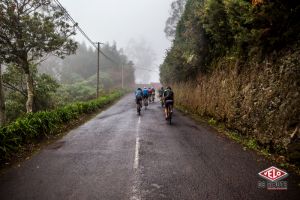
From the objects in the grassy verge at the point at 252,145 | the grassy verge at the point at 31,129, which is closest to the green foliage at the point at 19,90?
the grassy verge at the point at 31,129

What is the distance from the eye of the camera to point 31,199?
15.7 ft

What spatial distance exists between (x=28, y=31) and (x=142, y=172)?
1441 cm

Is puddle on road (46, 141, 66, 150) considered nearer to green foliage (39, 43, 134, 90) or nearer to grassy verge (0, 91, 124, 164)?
grassy verge (0, 91, 124, 164)

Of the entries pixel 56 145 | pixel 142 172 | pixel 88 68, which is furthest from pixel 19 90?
pixel 88 68

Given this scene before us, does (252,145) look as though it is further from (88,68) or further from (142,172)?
(88,68)

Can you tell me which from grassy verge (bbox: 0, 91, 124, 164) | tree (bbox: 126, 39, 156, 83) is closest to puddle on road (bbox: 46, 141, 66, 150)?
grassy verge (bbox: 0, 91, 124, 164)

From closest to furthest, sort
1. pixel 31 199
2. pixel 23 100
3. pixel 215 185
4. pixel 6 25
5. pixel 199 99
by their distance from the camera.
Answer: pixel 31 199
pixel 215 185
pixel 6 25
pixel 199 99
pixel 23 100

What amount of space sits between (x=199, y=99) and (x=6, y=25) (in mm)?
13547

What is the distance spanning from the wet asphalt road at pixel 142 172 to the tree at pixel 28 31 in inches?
398

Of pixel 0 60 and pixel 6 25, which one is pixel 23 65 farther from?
pixel 6 25

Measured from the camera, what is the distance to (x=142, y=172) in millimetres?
5953

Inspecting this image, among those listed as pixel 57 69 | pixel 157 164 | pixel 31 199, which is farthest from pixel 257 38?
pixel 57 69

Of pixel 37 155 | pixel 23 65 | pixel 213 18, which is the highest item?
pixel 213 18

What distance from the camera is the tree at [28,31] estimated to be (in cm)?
1553
